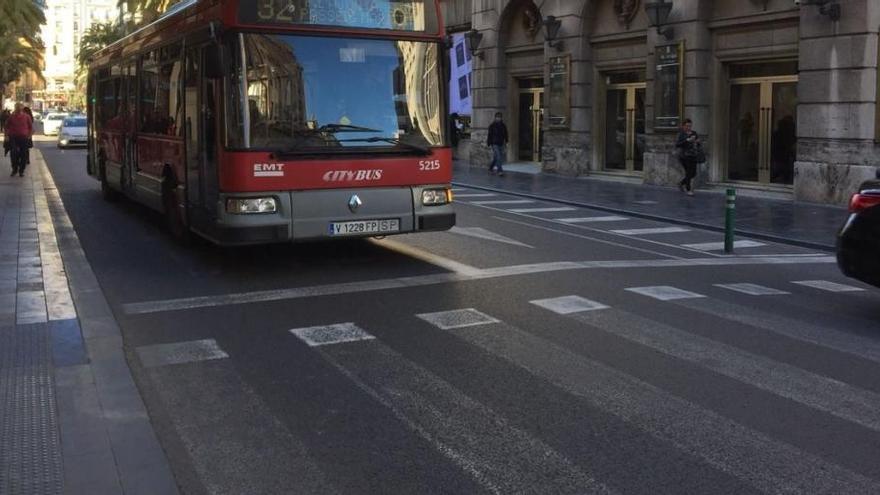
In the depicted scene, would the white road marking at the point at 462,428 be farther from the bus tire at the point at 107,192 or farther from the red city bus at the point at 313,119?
the bus tire at the point at 107,192

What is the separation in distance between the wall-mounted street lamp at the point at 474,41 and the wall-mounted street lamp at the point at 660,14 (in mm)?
9116

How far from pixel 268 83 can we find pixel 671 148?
14409mm

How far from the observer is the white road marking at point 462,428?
4480 millimetres

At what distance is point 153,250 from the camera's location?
481 inches

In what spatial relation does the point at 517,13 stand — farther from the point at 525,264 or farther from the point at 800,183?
the point at 525,264

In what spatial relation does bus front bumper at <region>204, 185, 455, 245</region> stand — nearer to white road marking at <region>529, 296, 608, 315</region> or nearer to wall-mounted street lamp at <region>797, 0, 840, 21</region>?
white road marking at <region>529, 296, 608, 315</region>

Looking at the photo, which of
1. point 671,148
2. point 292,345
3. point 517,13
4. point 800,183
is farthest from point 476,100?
point 292,345

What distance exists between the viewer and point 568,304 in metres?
8.64

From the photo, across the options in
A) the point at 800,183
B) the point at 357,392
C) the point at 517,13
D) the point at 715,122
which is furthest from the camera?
the point at 517,13

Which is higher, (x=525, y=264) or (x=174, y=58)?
(x=174, y=58)

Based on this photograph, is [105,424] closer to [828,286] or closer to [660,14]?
[828,286]

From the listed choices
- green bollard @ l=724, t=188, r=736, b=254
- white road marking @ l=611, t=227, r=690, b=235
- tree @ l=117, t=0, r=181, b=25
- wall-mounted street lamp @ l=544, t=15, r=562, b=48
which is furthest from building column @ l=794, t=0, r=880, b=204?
tree @ l=117, t=0, r=181, b=25

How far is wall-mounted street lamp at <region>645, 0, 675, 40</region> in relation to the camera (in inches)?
846

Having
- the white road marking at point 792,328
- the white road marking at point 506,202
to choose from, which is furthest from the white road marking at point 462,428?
the white road marking at point 506,202
